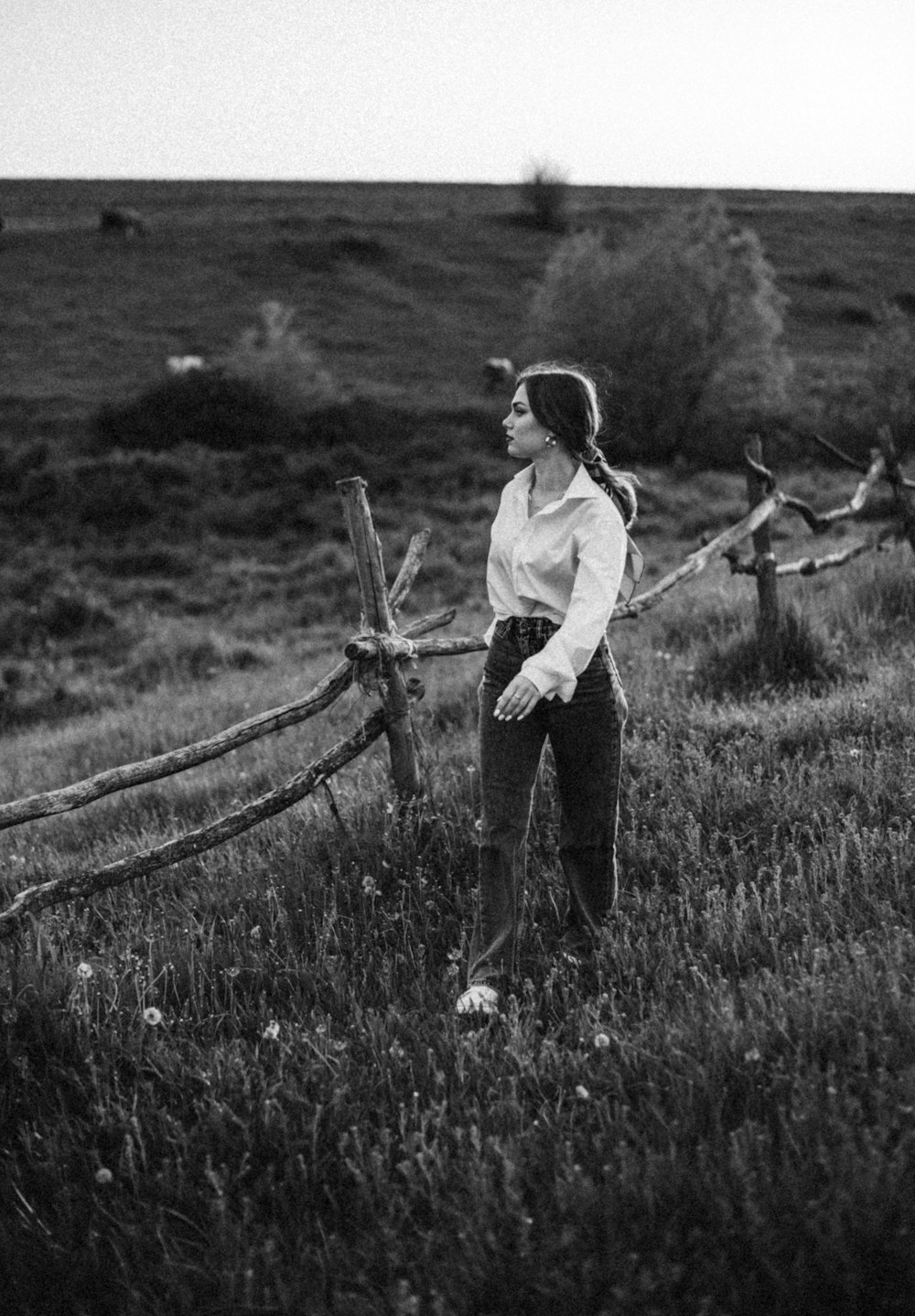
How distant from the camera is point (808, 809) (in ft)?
13.3

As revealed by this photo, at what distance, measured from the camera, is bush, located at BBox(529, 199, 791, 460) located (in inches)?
1027

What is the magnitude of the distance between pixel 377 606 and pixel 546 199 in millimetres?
60390

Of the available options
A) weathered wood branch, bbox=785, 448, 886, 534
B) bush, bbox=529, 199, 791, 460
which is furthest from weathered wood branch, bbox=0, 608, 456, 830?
bush, bbox=529, 199, 791, 460

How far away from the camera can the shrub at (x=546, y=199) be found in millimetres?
58281

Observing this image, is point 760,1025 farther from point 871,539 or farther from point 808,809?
point 871,539

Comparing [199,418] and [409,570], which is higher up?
[199,418]

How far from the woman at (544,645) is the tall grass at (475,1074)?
234 mm

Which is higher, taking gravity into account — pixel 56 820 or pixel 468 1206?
pixel 468 1206

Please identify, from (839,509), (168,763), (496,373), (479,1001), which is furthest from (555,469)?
(496,373)

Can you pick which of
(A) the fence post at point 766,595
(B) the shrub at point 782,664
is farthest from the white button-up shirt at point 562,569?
(A) the fence post at point 766,595

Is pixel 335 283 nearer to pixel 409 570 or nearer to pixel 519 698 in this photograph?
pixel 409 570

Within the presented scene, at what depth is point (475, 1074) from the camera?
2.75m

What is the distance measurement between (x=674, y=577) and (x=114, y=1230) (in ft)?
14.9

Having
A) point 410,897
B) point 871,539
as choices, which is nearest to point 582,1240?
point 410,897
